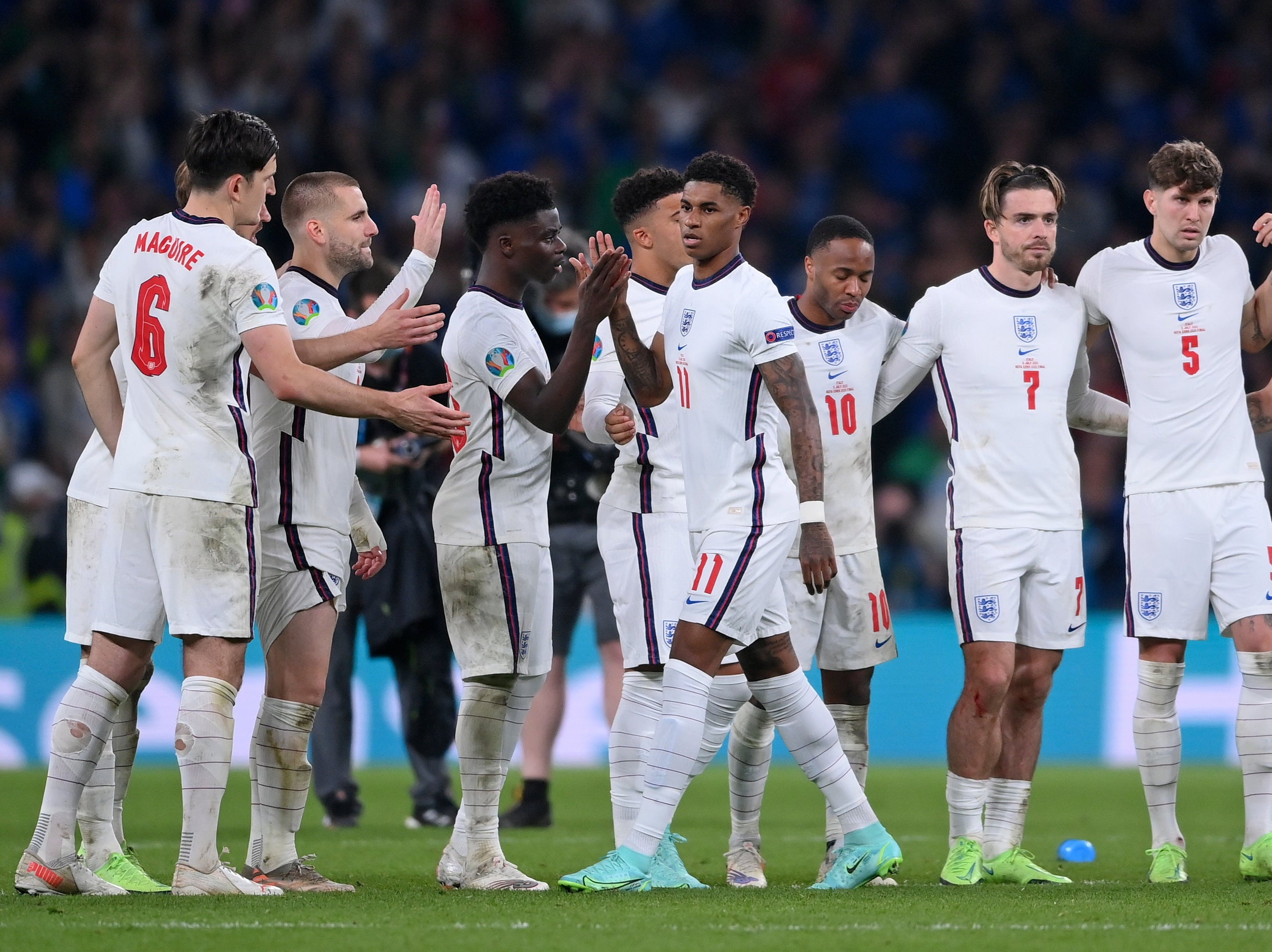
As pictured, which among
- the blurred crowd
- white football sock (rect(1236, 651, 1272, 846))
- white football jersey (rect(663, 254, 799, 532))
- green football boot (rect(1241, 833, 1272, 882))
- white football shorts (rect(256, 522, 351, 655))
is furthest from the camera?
the blurred crowd

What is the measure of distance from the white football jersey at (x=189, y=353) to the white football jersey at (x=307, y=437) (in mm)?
476

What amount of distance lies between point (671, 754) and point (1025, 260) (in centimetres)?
255

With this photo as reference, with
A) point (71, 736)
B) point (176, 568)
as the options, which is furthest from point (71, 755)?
point (176, 568)

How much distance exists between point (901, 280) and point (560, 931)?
40.9ft

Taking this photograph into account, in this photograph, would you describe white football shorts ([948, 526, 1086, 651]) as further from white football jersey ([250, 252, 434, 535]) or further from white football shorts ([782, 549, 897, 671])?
white football jersey ([250, 252, 434, 535])

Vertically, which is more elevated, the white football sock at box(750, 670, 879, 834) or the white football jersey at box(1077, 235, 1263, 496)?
the white football jersey at box(1077, 235, 1263, 496)

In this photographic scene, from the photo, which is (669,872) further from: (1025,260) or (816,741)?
(1025,260)

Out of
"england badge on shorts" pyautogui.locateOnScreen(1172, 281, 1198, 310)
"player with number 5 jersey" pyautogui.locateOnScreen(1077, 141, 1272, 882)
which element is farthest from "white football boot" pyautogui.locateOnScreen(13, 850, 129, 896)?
"england badge on shorts" pyautogui.locateOnScreen(1172, 281, 1198, 310)

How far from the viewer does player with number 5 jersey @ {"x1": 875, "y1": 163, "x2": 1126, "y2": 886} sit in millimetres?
6695

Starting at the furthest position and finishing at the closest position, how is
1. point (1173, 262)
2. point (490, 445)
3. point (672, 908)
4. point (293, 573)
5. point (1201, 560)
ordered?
point (1173, 262) → point (1201, 560) → point (490, 445) → point (293, 573) → point (672, 908)

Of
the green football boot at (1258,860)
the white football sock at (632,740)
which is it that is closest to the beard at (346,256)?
the white football sock at (632,740)

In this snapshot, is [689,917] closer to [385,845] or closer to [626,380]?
[626,380]

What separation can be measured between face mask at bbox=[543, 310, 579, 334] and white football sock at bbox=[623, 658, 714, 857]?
4060 mm

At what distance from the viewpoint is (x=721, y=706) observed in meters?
6.34
